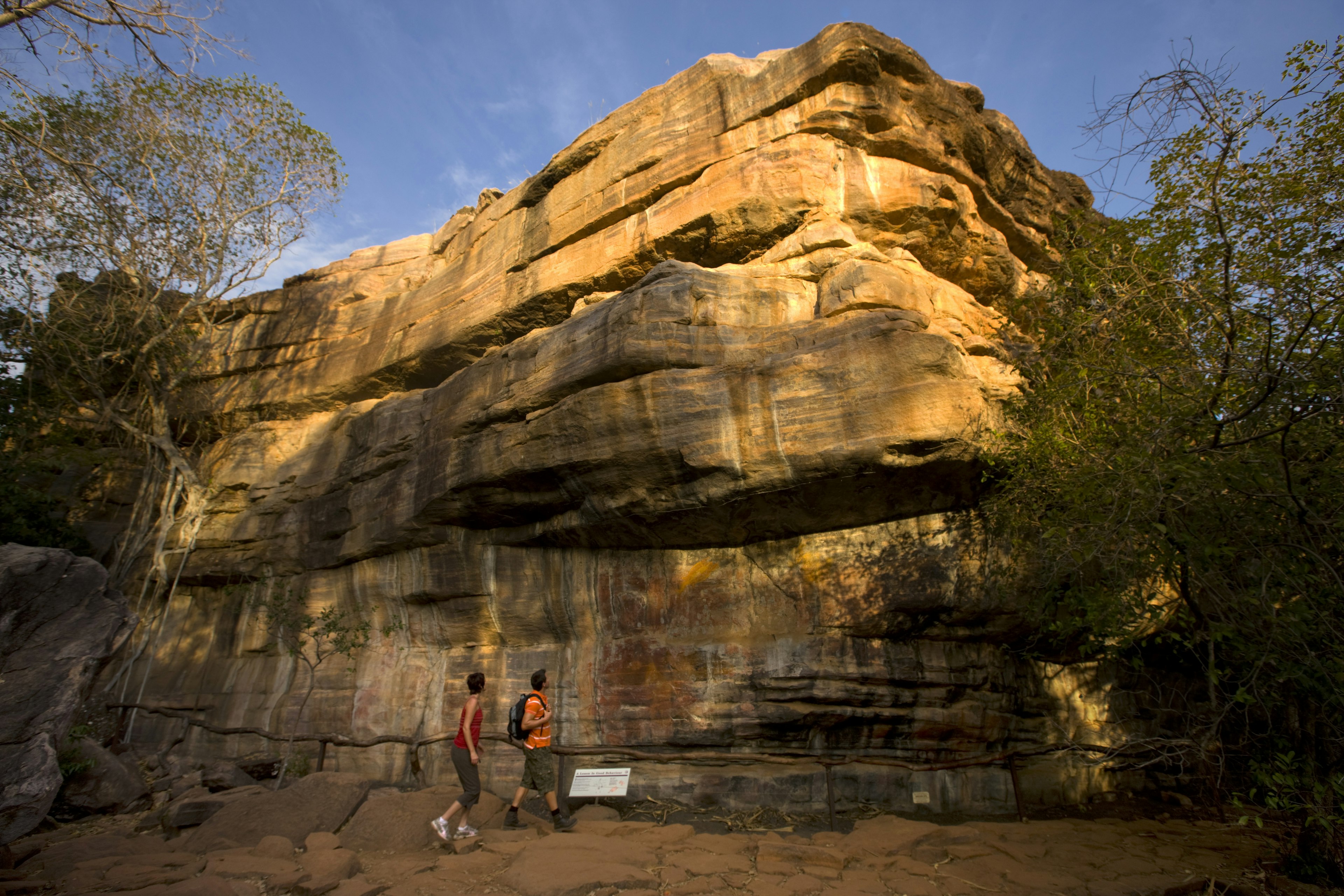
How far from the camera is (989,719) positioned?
363 inches

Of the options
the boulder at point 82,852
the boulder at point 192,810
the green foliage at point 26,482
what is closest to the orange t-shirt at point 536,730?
the boulder at point 192,810

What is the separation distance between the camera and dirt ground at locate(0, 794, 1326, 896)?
543cm

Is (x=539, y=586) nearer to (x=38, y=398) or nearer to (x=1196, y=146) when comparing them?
(x=1196, y=146)

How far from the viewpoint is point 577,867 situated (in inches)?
225

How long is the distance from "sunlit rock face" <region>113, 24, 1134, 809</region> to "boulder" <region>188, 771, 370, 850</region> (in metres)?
3.14

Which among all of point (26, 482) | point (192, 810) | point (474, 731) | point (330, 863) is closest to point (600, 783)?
point (474, 731)

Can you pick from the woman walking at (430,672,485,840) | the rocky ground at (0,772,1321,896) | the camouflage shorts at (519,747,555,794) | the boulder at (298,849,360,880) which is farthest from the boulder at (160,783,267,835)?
the camouflage shorts at (519,747,555,794)

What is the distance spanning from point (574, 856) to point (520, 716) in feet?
4.86

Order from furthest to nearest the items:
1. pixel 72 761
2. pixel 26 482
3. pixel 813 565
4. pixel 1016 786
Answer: pixel 26 482 → pixel 813 565 → pixel 72 761 → pixel 1016 786

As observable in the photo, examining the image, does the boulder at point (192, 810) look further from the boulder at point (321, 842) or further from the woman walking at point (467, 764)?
the woman walking at point (467, 764)

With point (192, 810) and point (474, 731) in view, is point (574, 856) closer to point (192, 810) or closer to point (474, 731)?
point (474, 731)

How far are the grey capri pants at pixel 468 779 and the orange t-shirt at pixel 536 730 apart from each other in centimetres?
56

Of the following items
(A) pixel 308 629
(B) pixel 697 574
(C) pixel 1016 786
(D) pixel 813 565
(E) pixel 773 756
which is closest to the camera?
(C) pixel 1016 786

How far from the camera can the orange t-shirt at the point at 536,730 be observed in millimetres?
6941
